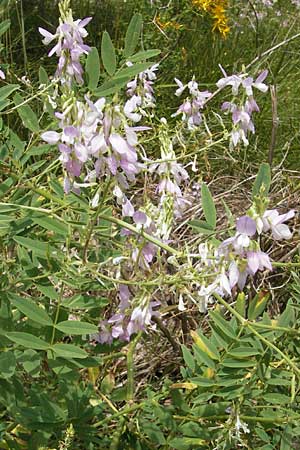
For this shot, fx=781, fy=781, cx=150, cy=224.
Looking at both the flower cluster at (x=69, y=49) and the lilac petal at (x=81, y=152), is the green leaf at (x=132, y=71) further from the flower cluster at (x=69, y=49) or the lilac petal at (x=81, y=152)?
the lilac petal at (x=81, y=152)

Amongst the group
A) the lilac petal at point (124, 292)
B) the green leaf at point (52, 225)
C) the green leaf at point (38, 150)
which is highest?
the green leaf at point (38, 150)

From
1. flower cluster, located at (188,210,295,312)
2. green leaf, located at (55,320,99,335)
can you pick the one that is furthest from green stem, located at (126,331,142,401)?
flower cluster, located at (188,210,295,312)

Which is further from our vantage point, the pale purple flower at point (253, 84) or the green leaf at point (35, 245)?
the pale purple flower at point (253, 84)

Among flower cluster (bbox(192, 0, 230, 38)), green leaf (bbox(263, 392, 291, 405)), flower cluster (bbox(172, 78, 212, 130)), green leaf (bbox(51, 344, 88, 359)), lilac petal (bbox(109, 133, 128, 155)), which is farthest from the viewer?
flower cluster (bbox(192, 0, 230, 38))

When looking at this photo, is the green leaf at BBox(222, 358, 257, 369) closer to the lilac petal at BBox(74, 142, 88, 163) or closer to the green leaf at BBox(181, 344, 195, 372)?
the green leaf at BBox(181, 344, 195, 372)

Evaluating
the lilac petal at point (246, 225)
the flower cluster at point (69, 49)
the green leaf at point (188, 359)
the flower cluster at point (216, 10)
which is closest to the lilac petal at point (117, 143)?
the lilac petal at point (246, 225)

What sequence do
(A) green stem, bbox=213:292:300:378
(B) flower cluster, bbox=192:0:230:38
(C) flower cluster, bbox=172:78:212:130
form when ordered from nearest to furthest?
(A) green stem, bbox=213:292:300:378 → (C) flower cluster, bbox=172:78:212:130 → (B) flower cluster, bbox=192:0:230:38

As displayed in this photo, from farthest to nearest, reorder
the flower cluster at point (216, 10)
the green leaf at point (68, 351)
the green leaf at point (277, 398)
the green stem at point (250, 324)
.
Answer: the flower cluster at point (216, 10)
the green leaf at point (277, 398)
the green leaf at point (68, 351)
the green stem at point (250, 324)
